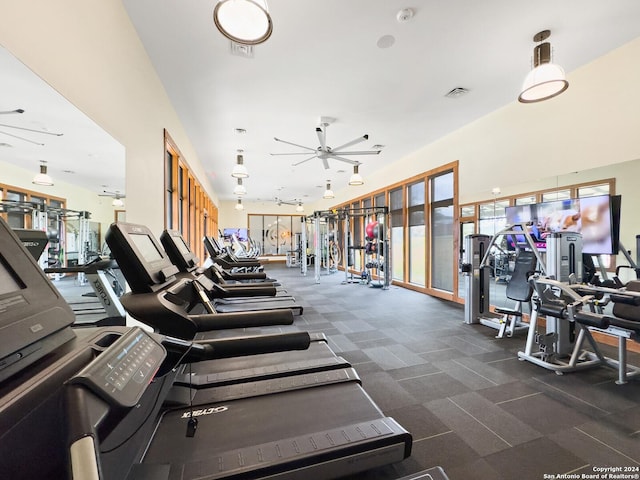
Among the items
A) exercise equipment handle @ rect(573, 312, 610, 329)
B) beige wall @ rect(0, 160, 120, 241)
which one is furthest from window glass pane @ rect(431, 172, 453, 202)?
beige wall @ rect(0, 160, 120, 241)

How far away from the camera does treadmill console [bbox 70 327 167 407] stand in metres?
0.61

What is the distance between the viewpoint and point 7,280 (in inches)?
31.8

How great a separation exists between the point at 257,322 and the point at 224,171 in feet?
26.5

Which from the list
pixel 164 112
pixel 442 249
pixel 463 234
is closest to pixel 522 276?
pixel 463 234

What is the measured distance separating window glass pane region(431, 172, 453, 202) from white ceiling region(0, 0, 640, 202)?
1.09m

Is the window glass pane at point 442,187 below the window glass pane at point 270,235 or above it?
above

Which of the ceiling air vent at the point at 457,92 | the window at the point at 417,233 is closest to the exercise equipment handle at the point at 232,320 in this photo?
the ceiling air vent at the point at 457,92

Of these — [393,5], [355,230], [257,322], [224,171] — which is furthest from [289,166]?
[257,322]

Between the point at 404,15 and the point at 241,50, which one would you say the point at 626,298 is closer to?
the point at 404,15

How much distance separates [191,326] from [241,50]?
9.56 feet

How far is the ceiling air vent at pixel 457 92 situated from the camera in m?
4.07

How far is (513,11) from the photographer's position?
262 cm

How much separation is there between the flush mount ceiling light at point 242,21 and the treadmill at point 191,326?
4.36ft

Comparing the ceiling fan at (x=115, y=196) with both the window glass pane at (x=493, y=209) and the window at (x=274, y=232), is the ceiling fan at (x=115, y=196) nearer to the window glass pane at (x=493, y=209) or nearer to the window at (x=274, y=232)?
the window glass pane at (x=493, y=209)
